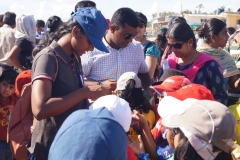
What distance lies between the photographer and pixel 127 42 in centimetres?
297

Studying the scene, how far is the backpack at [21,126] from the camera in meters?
2.37

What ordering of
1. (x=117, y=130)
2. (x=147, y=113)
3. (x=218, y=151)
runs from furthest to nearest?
(x=147, y=113) < (x=218, y=151) < (x=117, y=130)

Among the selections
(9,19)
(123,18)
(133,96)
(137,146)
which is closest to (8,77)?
(123,18)

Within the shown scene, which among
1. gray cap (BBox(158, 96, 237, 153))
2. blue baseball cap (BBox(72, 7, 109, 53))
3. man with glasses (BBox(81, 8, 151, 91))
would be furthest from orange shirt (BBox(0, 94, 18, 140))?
gray cap (BBox(158, 96, 237, 153))

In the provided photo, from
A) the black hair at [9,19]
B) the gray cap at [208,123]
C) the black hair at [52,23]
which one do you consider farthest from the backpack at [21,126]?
the black hair at [9,19]

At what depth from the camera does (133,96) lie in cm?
265

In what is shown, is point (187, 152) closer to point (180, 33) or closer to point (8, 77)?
point (180, 33)

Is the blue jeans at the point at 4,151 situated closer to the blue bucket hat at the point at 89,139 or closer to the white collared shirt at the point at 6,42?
the white collared shirt at the point at 6,42

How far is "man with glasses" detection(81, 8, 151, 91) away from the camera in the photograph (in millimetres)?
2912

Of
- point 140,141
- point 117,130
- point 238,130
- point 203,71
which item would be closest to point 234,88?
point 203,71

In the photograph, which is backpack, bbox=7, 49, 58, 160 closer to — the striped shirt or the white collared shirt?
the striped shirt

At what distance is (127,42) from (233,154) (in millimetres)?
1417

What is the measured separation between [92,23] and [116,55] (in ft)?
3.10

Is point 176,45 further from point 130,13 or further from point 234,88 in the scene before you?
point 234,88
